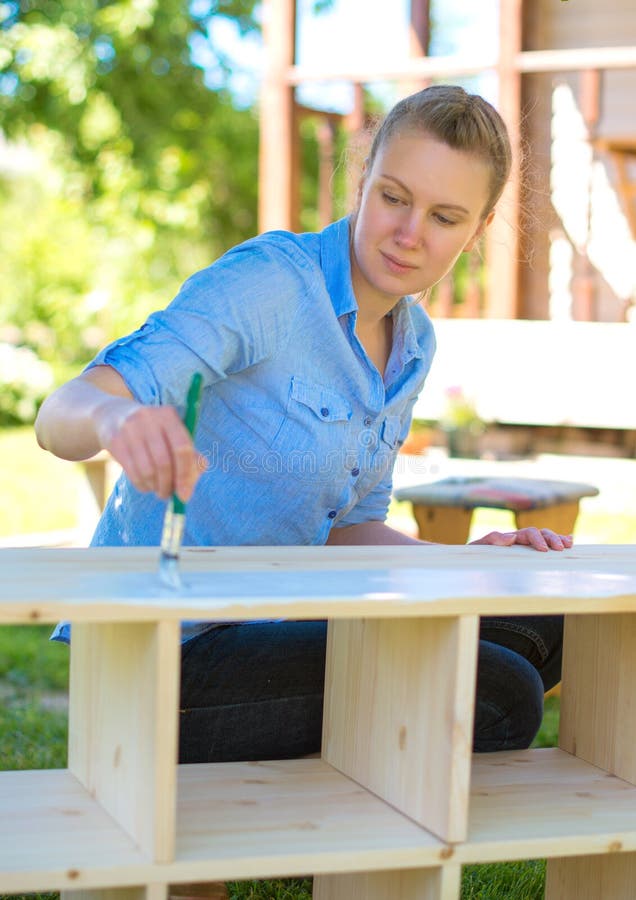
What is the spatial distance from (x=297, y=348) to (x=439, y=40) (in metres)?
23.1

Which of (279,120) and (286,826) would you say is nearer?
(286,826)

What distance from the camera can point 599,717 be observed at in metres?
2.38

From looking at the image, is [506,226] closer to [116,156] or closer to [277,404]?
[277,404]

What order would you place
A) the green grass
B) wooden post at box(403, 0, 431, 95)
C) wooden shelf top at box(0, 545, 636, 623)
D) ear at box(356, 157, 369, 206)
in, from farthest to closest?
wooden post at box(403, 0, 431, 95) < the green grass < ear at box(356, 157, 369, 206) < wooden shelf top at box(0, 545, 636, 623)

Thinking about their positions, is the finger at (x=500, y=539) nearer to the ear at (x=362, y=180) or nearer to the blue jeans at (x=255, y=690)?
the blue jeans at (x=255, y=690)

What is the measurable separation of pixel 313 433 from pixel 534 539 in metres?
0.50

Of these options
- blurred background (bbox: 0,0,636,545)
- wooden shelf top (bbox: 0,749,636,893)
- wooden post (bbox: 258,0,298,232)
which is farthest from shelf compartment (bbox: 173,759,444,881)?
wooden post (bbox: 258,0,298,232)

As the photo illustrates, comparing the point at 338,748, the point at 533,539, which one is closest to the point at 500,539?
the point at 533,539

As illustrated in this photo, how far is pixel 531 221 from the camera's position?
3102 mm

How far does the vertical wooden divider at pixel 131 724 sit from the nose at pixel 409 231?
3.33ft

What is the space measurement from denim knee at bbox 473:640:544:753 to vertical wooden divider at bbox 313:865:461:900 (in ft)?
1.42

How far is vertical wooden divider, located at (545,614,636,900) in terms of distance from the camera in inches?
89.7

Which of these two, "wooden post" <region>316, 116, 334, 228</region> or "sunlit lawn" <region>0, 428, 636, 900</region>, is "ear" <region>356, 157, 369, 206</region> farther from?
"wooden post" <region>316, 116, 334, 228</region>

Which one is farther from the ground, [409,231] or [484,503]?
[409,231]
